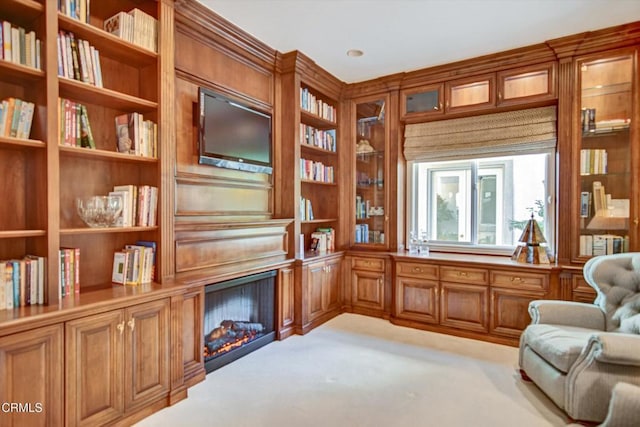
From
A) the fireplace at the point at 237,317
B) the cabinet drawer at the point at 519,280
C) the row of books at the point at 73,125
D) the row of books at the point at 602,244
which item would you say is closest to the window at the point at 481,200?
the row of books at the point at 602,244

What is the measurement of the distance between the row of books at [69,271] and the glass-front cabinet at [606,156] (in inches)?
158

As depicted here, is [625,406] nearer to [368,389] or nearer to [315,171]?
[368,389]

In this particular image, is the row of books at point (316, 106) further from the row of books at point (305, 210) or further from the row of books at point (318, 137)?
the row of books at point (305, 210)

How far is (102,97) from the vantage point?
7.23ft

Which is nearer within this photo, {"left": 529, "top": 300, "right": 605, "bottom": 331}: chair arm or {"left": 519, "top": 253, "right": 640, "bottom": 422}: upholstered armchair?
{"left": 519, "top": 253, "right": 640, "bottom": 422}: upholstered armchair

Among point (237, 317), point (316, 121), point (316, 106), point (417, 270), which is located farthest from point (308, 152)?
point (237, 317)

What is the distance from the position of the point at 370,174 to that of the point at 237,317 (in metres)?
2.41

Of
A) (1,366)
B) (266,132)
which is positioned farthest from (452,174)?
(1,366)

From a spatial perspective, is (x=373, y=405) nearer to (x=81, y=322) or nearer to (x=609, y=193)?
(x=81, y=322)

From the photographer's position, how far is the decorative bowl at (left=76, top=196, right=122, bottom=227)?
7.03 feet

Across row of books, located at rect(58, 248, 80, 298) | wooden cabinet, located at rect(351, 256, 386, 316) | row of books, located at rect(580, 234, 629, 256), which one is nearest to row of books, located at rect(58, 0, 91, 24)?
row of books, located at rect(58, 248, 80, 298)

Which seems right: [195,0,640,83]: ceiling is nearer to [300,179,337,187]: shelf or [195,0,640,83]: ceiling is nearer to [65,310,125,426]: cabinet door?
[300,179,337,187]: shelf

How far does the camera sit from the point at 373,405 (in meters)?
2.32

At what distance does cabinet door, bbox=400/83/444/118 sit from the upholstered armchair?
222cm
